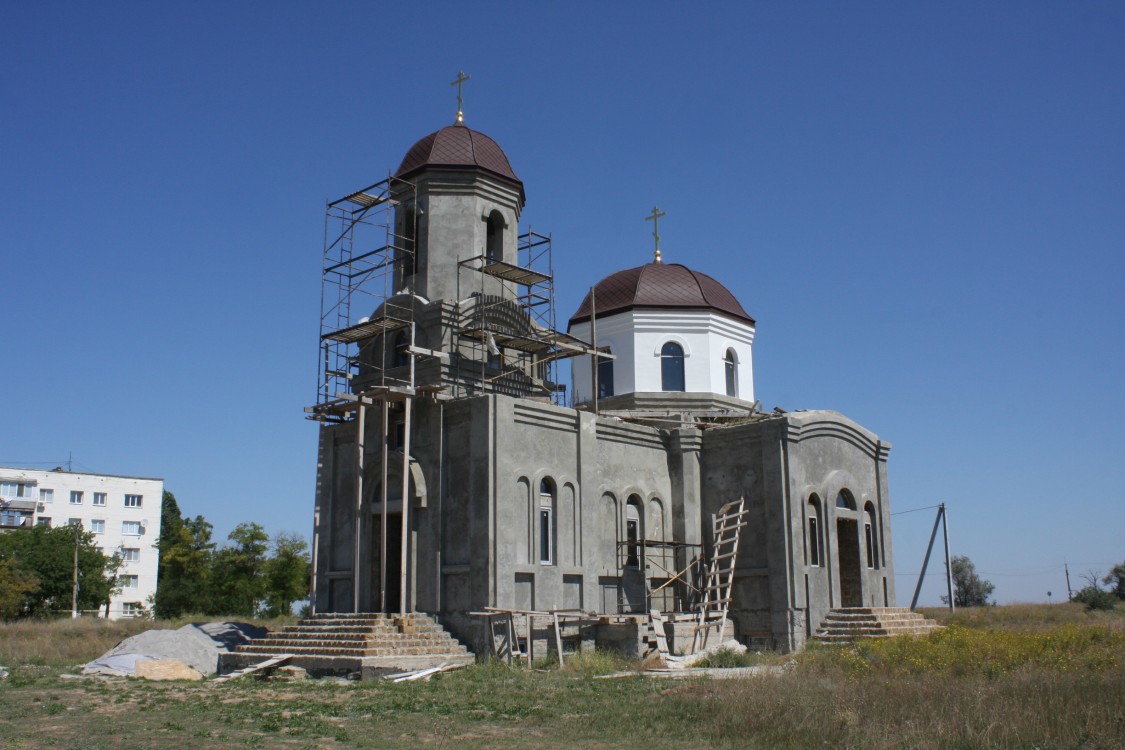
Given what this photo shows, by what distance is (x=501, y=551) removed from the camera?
2248 centimetres

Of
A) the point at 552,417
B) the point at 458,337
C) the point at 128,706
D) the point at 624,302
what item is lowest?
the point at 128,706

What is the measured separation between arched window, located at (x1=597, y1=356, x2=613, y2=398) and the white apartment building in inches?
1837

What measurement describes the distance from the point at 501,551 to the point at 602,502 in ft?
13.1

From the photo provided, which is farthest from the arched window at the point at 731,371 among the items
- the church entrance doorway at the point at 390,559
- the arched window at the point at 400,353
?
the church entrance doorway at the point at 390,559

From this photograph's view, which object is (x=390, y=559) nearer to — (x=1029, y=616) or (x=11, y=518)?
(x=1029, y=616)

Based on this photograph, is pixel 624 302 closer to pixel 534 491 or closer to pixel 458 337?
pixel 458 337

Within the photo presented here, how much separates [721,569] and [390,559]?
8.30 m

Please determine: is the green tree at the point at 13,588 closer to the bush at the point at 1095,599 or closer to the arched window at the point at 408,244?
the arched window at the point at 408,244

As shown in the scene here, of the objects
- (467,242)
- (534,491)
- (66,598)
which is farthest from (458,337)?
(66,598)

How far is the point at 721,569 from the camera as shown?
85.4ft

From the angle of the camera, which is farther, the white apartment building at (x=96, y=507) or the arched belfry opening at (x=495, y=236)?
the white apartment building at (x=96, y=507)

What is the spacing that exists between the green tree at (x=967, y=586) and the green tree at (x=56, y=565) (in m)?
47.5

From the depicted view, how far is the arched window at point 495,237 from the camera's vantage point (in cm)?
2752

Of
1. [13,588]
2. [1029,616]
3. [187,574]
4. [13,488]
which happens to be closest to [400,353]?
[1029,616]
